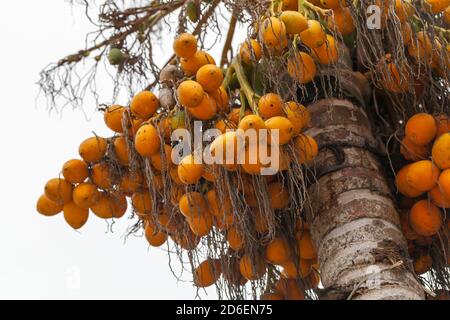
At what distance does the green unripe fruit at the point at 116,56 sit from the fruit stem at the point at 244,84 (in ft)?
2.28

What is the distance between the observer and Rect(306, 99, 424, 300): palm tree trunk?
2592 millimetres

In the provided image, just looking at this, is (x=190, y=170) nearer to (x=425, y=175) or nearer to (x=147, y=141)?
(x=147, y=141)

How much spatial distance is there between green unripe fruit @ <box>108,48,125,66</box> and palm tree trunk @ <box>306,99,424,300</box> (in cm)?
95

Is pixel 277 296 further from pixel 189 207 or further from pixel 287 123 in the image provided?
pixel 287 123

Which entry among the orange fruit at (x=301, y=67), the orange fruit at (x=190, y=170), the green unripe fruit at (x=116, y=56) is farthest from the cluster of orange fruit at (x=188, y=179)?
the green unripe fruit at (x=116, y=56)

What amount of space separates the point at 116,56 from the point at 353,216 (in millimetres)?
1379

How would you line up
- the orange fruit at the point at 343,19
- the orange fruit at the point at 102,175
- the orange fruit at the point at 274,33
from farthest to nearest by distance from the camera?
the orange fruit at the point at 102,175
the orange fruit at the point at 343,19
the orange fruit at the point at 274,33

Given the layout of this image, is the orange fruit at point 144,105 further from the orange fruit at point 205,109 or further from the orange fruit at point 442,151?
the orange fruit at point 442,151

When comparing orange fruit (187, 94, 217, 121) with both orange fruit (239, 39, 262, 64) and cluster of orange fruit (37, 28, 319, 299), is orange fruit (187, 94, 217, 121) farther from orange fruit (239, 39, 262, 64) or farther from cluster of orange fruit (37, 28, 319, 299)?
orange fruit (239, 39, 262, 64)

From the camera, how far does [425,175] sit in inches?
114

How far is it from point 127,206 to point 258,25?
2.74 feet

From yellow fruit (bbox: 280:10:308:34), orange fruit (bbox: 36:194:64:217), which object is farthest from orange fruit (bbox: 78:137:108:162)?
yellow fruit (bbox: 280:10:308:34)

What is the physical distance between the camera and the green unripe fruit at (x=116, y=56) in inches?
145
